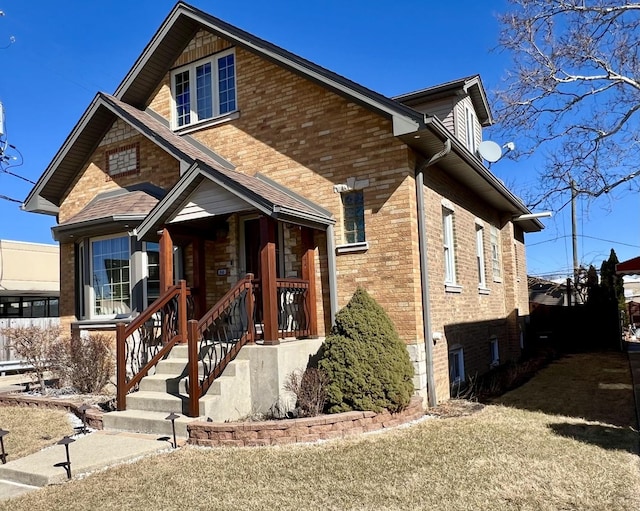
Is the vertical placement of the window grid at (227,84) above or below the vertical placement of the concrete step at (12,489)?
above

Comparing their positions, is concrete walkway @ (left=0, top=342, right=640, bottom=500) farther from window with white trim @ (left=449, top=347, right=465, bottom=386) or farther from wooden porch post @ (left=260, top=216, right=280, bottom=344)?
window with white trim @ (left=449, top=347, right=465, bottom=386)

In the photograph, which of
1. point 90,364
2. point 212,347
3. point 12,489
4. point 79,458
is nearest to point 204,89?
point 90,364

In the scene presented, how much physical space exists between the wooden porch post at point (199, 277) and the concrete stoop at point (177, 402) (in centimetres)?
252

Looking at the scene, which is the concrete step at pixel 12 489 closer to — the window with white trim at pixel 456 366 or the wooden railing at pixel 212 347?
the wooden railing at pixel 212 347

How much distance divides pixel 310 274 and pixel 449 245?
3518 mm

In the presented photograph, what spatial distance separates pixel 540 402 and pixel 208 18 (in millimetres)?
9887

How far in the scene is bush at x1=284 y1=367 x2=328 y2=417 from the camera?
7.92 m

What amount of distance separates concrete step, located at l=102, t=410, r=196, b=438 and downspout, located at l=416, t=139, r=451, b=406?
3993 millimetres

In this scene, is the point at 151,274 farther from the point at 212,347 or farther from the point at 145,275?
the point at 212,347

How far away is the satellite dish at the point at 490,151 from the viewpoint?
14.2 metres

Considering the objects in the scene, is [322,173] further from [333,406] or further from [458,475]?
[458,475]

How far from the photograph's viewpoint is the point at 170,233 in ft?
33.5

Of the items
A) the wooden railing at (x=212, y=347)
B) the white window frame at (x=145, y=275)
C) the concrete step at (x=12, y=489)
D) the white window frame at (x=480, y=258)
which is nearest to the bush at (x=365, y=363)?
the wooden railing at (x=212, y=347)

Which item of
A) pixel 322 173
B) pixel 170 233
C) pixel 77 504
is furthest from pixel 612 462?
pixel 170 233
